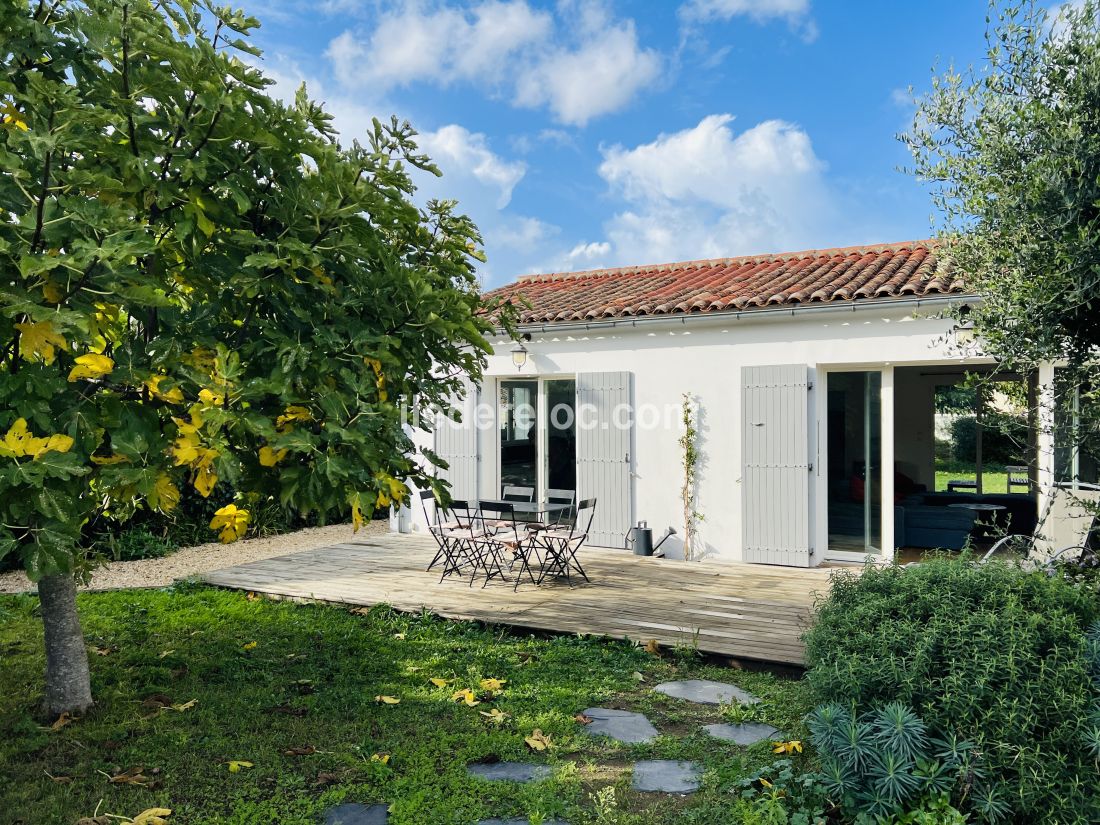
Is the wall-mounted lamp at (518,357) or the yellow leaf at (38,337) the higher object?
the wall-mounted lamp at (518,357)

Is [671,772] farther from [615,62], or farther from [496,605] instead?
[615,62]

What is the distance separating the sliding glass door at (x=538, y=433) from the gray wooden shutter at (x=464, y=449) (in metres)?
0.42

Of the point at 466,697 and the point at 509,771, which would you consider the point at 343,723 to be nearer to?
the point at 466,697

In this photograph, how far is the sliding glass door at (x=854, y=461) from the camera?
8836 mm

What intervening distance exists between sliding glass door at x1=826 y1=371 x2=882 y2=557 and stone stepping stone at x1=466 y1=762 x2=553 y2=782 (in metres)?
6.17

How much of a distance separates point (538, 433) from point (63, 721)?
708 cm

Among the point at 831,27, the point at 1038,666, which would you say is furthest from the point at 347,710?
the point at 831,27

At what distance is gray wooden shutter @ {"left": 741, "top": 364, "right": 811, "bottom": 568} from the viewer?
8734mm

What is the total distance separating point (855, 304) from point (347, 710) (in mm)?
6399

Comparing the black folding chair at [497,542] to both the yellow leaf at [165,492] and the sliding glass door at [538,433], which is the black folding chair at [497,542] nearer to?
the sliding glass door at [538,433]

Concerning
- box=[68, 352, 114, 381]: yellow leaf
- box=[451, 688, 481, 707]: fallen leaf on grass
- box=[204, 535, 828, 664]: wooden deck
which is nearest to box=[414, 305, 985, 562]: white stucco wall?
box=[204, 535, 828, 664]: wooden deck

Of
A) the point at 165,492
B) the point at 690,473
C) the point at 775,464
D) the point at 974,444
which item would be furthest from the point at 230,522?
the point at 974,444

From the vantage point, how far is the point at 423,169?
4.16m

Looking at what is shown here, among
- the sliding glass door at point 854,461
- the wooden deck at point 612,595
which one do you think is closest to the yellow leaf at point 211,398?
the wooden deck at point 612,595
